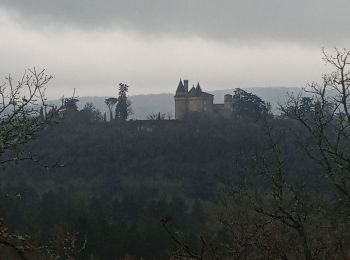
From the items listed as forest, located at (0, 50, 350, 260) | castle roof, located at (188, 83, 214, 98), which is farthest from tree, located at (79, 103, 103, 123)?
castle roof, located at (188, 83, 214, 98)

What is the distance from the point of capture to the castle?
263 feet

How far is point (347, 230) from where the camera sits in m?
8.87

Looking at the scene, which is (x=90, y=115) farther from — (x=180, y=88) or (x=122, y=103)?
(x=180, y=88)

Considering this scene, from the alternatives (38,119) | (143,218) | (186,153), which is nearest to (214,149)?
(186,153)

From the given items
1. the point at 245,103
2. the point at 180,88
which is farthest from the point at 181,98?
the point at 245,103

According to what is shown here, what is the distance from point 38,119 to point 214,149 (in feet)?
210

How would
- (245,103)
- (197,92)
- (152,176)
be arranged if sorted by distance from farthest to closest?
(197,92), (245,103), (152,176)

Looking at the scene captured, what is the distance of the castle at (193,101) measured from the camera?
8019cm

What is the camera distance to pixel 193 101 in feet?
264

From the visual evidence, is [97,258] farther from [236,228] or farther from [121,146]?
[121,146]

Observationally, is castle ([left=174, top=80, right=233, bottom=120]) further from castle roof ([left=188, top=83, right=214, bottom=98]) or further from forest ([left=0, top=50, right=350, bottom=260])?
forest ([left=0, top=50, right=350, bottom=260])

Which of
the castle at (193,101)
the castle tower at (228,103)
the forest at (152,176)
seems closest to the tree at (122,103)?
the forest at (152,176)

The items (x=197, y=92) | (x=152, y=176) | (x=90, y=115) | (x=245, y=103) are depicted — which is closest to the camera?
(x=152, y=176)

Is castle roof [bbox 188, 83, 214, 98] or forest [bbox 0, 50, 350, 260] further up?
castle roof [bbox 188, 83, 214, 98]
